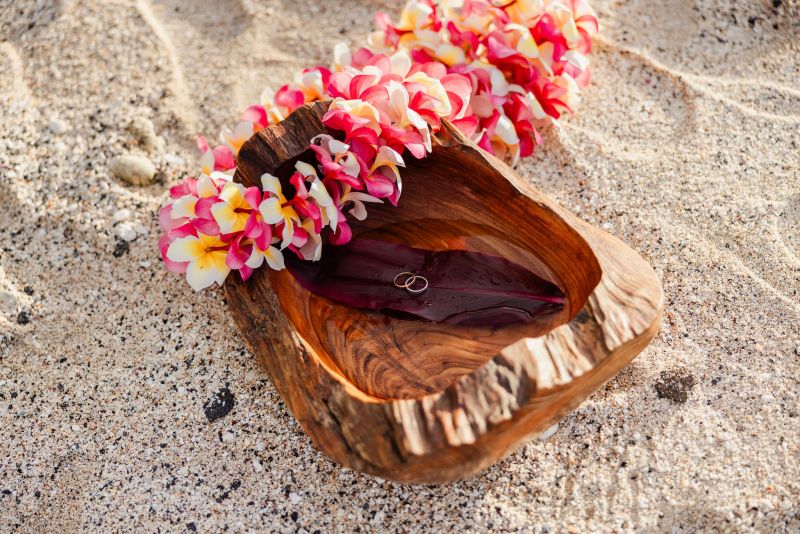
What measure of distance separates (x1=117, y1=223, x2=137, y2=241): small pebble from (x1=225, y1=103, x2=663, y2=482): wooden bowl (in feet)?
1.46

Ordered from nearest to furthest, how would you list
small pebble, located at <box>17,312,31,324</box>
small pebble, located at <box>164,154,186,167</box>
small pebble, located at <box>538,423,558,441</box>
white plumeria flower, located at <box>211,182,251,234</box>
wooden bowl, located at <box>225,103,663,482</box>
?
wooden bowl, located at <box>225,103,663,482</box> → white plumeria flower, located at <box>211,182,251,234</box> → small pebble, located at <box>538,423,558,441</box> → small pebble, located at <box>17,312,31,324</box> → small pebble, located at <box>164,154,186,167</box>

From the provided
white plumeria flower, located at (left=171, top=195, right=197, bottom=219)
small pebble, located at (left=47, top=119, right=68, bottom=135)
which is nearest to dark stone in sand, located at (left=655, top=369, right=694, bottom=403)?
white plumeria flower, located at (left=171, top=195, right=197, bottom=219)

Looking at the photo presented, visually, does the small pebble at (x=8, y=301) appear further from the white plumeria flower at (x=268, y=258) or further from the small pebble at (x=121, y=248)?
the white plumeria flower at (x=268, y=258)

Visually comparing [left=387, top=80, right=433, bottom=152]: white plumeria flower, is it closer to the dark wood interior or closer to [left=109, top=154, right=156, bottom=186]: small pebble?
the dark wood interior

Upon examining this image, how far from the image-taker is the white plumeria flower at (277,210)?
1.46m

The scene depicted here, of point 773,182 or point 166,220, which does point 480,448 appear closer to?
point 166,220

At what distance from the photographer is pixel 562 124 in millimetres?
2014

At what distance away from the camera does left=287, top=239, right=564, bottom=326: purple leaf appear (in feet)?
5.15

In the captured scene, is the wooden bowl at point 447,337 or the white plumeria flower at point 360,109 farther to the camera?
the white plumeria flower at point 360,109

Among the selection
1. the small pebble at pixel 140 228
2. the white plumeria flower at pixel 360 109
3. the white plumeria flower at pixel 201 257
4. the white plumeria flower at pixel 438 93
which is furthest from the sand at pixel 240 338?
the white plumeria flower at pixel 360 109

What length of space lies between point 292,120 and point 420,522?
2.88 feet

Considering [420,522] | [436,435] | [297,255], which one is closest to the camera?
[436,435]

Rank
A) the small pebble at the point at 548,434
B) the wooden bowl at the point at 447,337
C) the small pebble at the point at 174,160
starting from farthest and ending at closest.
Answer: the small pebble at the point at 174,160
the small pebble at the point at 548,434
the wooden bowl at the point at 447,337

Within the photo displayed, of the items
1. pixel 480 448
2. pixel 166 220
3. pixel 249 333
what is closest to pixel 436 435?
pixel 480 448
